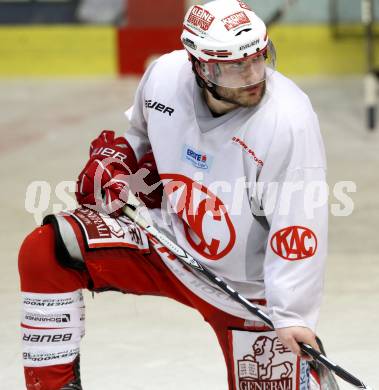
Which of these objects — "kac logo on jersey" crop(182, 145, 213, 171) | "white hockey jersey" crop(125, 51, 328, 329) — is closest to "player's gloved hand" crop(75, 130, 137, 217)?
"white hockey jersey" crop(125, 51, 328, 329)

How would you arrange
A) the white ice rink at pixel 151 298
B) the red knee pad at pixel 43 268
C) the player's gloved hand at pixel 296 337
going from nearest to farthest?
the player's gloved hand at pixel 296 337 → the red knee pad at pixel 43 268 → the white ice rink at pixel 151 298

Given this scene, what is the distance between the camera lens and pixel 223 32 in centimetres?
246

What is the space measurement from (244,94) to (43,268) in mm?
606

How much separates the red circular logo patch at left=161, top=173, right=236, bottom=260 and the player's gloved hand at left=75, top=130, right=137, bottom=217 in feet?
0.46

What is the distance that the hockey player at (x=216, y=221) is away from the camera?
2432 millimetres

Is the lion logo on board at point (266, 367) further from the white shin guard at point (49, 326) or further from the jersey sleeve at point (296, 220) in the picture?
the white shin guard at point (49, 326)

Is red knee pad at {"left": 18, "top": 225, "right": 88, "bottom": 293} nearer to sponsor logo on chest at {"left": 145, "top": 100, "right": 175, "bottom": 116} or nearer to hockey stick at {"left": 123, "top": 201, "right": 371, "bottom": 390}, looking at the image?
hockey stick at {"left": 123, "top": 201, "right": 371, "bottom": 390}

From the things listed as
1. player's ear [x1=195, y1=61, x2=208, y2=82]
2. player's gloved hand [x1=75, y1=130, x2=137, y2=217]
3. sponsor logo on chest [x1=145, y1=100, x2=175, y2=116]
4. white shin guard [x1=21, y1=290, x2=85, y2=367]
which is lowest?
white shin guard [x1=21, y1=290, x2=85, y2=367]

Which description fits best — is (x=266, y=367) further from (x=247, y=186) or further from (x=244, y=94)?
(x=244, y=94)

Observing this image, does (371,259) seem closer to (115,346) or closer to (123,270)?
(115,346)

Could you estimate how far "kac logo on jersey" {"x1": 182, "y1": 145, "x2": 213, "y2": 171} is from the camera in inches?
101

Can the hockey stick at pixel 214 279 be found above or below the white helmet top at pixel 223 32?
below

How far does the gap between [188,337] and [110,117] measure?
3.40 m

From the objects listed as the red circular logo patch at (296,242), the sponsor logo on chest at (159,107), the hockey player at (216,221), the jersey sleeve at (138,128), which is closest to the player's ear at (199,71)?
the hockey player at (216,221)
